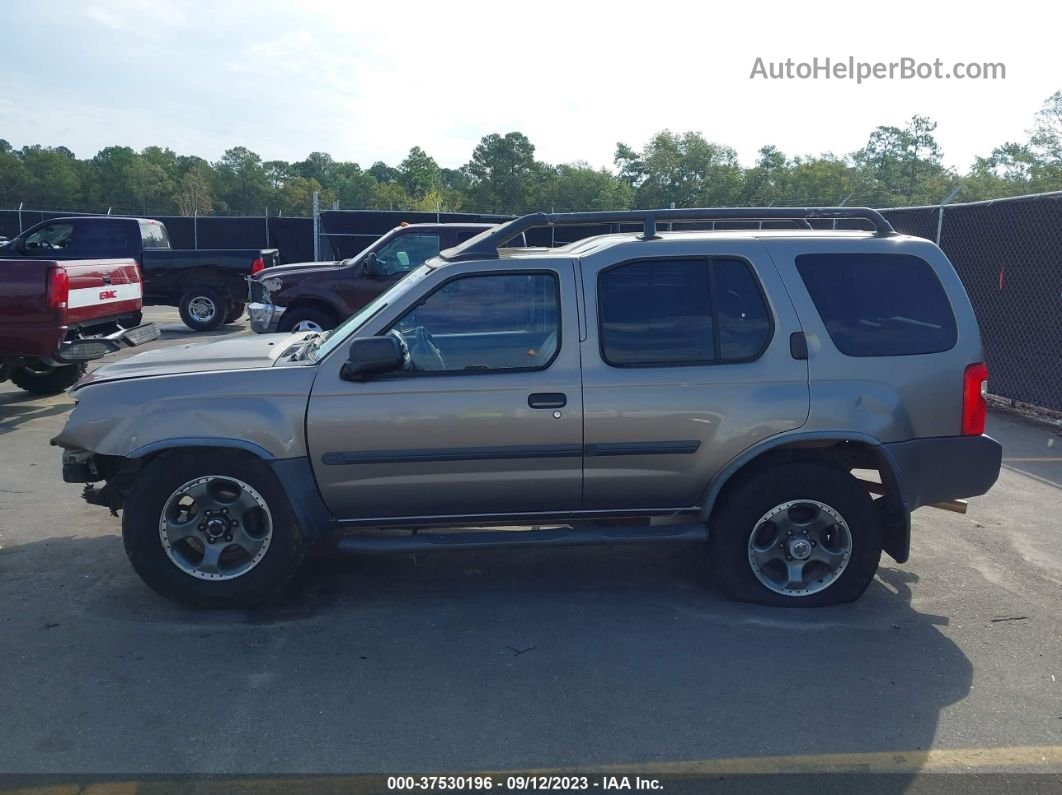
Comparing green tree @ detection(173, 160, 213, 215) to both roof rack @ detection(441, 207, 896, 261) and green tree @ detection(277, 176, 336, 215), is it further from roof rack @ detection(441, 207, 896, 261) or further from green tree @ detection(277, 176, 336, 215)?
roof rack @ detection(441, 207, 896, 261)

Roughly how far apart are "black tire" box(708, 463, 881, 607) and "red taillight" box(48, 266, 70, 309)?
6745 mm

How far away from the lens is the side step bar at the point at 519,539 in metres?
4.63

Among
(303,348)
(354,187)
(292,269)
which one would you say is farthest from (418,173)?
(303,348)

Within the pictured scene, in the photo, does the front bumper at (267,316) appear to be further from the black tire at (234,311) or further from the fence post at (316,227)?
the fence post at (316,227)

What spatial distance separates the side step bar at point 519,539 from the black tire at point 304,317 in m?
7.67

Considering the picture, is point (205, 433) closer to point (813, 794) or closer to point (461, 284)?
point (461, 284)

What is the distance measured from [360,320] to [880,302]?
275cm

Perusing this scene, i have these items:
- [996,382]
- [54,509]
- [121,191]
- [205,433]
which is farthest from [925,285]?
[121,191]

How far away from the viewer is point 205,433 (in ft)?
15.0

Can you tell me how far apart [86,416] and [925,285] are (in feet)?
14.3

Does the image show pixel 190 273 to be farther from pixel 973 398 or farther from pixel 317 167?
pixel 317 167

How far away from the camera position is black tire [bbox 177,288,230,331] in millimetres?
16812

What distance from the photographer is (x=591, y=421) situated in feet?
15.2

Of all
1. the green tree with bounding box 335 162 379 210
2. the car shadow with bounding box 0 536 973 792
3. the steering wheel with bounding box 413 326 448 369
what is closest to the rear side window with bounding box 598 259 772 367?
the steering wheel with bounding box 413 326 448 369
